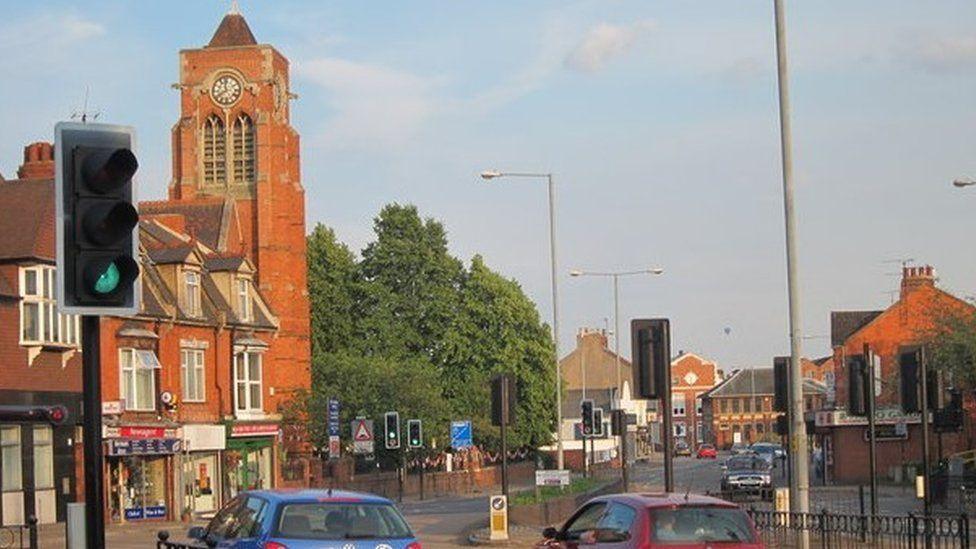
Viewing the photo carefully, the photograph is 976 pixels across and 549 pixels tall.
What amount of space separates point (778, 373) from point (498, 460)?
68.9 m

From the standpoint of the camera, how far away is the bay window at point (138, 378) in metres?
54.4

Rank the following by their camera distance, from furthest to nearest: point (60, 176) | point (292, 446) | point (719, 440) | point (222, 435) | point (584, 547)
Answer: point (719, 440) < point (292, 446) < point (222, 435) < point (584, 547) < point (60, 176)

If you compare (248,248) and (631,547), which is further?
(248,248)

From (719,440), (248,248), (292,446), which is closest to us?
(292,446)

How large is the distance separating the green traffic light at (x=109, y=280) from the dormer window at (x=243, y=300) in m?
53.5

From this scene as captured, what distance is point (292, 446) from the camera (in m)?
70.6

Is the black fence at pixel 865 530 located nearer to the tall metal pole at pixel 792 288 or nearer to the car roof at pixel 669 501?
the tall metal pole at pixel 792 288

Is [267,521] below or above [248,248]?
below

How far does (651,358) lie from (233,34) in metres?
66.9

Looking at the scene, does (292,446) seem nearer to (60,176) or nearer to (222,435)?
(222,435)

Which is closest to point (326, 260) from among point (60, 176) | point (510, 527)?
point (510, 527)

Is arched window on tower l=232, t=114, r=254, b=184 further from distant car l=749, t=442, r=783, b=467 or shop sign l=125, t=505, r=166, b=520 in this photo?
shop sign l=125, t=505, r=166, b=520

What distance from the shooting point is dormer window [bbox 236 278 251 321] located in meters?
64.0

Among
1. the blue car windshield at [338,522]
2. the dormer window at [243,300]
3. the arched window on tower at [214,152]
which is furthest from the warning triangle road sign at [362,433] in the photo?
the arched window on tower at [214,152]
